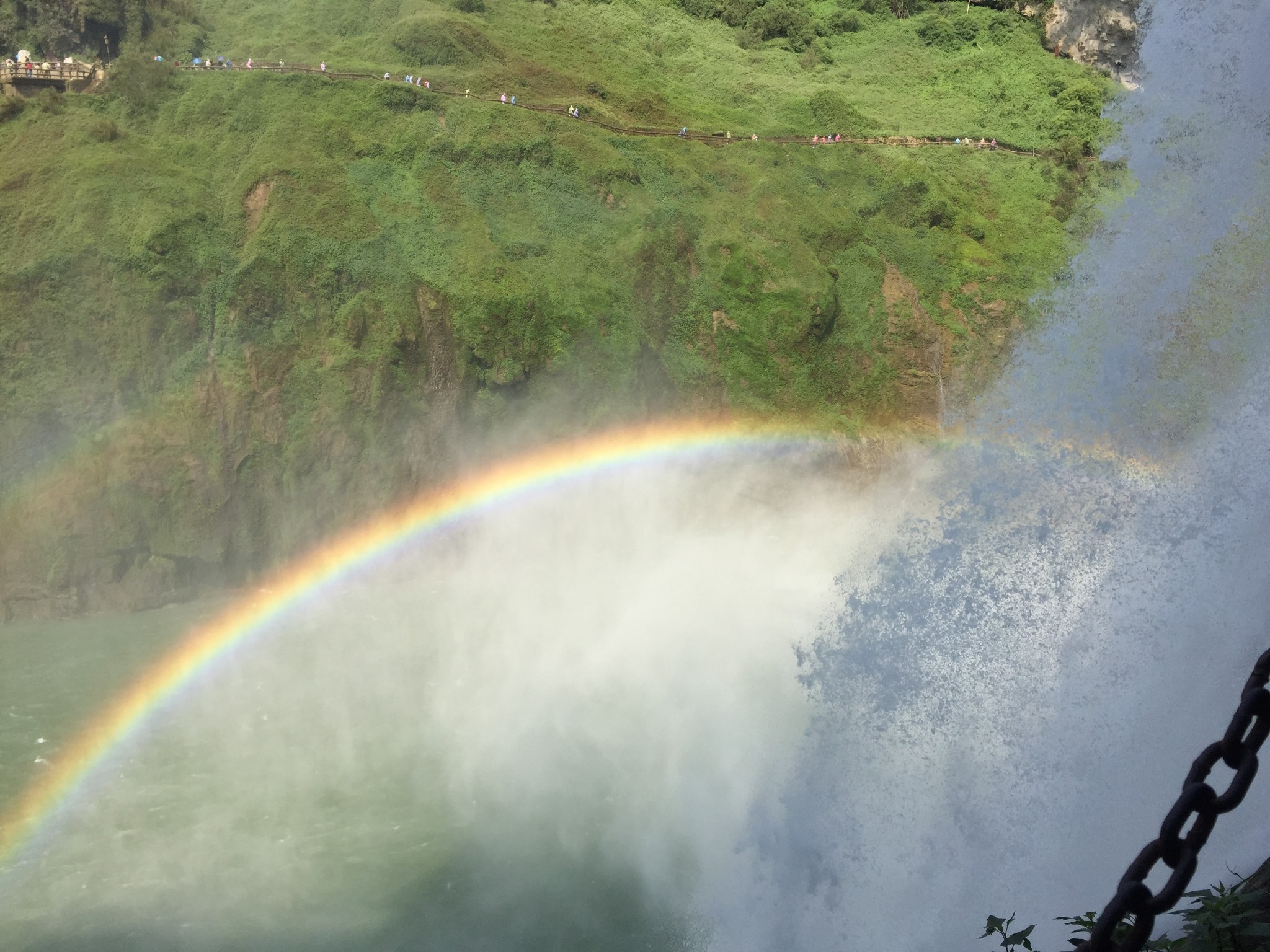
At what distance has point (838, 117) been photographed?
37156mm

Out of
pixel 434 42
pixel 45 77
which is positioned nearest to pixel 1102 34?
pixel 434 42

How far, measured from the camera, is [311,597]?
24.6 metres

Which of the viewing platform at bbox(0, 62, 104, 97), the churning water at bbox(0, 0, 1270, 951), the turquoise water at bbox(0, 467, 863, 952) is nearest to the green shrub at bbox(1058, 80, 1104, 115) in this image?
the churning water at bbox(0, 0, 1270, 951)

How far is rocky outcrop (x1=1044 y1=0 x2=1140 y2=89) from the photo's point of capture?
130 ft

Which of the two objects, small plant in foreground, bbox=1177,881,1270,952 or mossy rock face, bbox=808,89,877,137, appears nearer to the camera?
small plant in foreground, bbox=1177,881,1270,952

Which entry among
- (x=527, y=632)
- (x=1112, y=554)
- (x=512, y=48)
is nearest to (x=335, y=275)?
(x=527, y=632)

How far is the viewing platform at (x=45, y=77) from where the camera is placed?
30172 millimetres

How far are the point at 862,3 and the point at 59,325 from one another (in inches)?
1359

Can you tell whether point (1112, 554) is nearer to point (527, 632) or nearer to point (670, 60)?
point (527, 632)

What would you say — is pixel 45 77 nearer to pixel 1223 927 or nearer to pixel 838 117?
pixel 838 117

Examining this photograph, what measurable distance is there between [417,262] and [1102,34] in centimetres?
2827

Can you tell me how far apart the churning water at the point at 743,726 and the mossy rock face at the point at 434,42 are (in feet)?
59.1

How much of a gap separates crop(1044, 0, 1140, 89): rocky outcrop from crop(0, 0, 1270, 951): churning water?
17.9 meters

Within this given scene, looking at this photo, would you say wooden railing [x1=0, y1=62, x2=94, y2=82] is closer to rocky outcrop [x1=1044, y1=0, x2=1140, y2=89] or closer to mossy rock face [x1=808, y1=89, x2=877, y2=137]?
mossy rock face [x1=808, y1=89, x2=877, y2=137]
